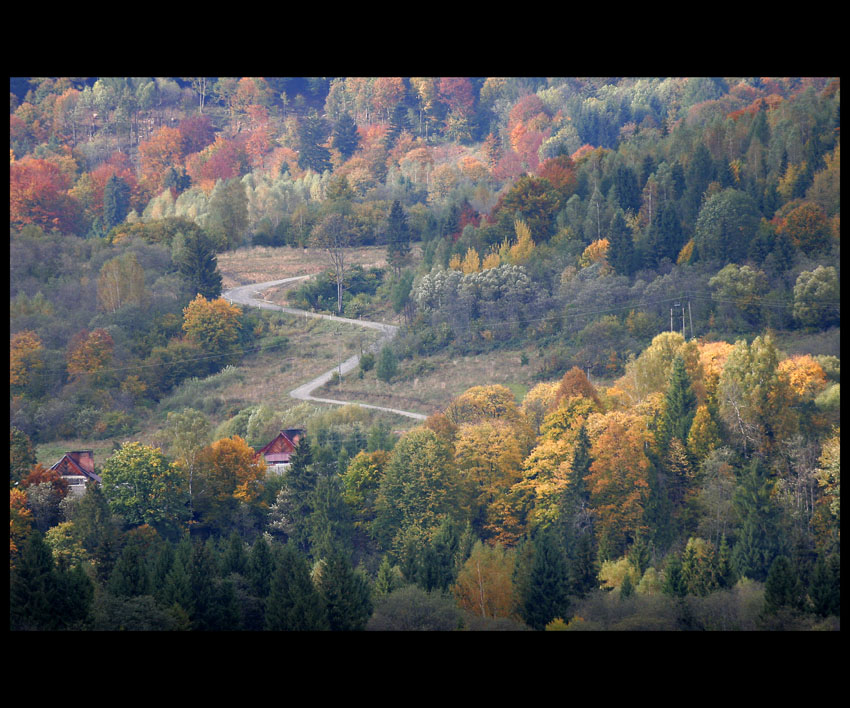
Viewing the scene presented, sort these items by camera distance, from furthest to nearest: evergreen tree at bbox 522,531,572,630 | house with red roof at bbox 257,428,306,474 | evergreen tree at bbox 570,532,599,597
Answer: house with red roof at bbox 257,428,306,474
evergreen tree at bbox 570,532,599,597
evergreen tree at bbox 522,531,572,630

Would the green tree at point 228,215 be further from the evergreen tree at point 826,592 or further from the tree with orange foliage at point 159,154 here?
the evergreen tree at point 826,592

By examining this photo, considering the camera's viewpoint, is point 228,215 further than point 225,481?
Yes

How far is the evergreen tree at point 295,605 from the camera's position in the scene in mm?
27594

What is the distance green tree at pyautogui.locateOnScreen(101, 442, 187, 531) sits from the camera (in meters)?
35.3

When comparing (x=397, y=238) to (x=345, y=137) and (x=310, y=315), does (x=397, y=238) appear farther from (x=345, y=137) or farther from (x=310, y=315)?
(x=345, y=137)

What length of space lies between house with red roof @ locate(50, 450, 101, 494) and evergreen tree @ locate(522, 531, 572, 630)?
1579cm

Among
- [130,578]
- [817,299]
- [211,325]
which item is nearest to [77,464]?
[211,325]

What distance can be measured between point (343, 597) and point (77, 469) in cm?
1443

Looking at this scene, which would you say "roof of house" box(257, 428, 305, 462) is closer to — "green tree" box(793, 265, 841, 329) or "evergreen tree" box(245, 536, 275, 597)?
"evergreen tree" box(245, 536, 275, 597)

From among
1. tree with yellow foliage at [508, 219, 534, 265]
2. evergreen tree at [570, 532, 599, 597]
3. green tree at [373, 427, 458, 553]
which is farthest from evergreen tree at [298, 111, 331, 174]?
evergreen tree at [570, 532, 599, 597]

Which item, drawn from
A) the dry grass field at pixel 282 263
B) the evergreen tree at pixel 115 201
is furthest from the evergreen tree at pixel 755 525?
the evergreen tree at pixel 115 201

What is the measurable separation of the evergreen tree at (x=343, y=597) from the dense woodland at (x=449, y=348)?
8cm

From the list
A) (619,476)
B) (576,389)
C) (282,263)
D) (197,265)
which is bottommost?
(619,476)

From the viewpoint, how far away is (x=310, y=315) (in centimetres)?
4484
